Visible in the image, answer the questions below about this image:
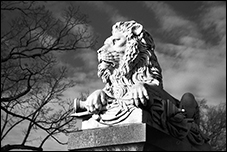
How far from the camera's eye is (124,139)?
159 inches

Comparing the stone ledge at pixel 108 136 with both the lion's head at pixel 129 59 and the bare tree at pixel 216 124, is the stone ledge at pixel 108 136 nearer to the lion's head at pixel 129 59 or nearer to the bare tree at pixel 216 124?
the lion's head at pixel 129 59

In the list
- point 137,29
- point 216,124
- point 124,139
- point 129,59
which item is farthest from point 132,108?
point 216,124

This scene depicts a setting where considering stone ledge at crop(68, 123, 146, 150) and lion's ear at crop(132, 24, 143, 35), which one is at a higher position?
lion's ear at crop(132, 24, 143, 35)

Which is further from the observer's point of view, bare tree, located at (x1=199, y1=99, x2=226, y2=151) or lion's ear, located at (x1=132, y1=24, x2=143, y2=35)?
bare tree, located at (x1=199, y1=99, x2=226, y2=151)

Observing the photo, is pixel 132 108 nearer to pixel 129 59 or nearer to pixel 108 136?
pixel 108 136

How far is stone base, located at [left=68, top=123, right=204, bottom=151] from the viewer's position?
13.1 feet

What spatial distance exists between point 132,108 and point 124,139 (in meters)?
0.36

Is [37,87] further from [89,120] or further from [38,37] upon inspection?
[89,120]

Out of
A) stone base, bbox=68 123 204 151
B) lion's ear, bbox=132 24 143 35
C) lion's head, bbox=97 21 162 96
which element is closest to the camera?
stone base, bbox=68 123 204 151

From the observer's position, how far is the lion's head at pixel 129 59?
4.59 metres

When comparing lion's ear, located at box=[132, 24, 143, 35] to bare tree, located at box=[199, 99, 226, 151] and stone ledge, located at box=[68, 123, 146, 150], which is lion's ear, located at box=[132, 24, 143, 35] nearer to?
stone ledge, located at box=[68, 123, 146, 150]

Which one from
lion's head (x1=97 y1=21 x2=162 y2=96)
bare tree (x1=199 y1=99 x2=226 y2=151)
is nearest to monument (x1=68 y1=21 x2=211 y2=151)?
lion's head (x1=97 y1=21 x2=162 y2=96)

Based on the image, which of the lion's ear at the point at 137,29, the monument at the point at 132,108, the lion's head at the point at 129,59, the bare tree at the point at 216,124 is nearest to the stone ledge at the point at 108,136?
the monument at the point at 132,108

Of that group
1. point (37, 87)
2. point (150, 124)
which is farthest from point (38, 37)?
point (150, 124)
